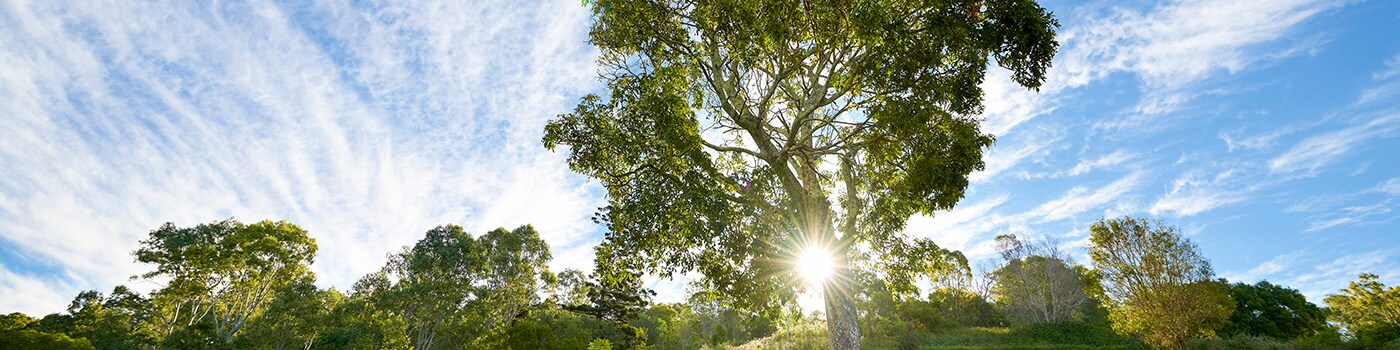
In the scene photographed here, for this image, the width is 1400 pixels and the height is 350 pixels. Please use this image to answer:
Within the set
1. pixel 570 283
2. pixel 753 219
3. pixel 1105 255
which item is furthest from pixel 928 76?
pixel 570 283

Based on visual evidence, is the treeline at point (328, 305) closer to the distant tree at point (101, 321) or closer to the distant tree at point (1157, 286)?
the distant tree at point (101, 321)

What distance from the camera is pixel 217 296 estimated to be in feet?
84.7

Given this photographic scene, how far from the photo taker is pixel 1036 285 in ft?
139

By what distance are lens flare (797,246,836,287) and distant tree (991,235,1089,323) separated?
37204 millimetres

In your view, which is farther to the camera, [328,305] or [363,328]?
[328,305]

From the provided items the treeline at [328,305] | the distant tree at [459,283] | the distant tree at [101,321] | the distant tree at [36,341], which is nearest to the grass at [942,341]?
the treeline at [328,305]

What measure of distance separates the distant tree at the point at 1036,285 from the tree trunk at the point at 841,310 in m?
37.6

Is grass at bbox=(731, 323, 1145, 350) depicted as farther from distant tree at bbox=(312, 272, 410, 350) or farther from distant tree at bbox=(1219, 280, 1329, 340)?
distant tree at bbox=(312, 272, 410, 350)

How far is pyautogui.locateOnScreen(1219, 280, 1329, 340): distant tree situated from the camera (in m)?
37.4

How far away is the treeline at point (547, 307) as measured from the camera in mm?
22359

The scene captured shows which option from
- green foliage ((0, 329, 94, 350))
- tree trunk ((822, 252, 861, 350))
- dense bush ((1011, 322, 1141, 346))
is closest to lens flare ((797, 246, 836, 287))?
tree trunk ((822, 252, 861, 350))

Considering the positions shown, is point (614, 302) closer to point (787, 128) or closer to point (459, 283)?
point (459, 283)

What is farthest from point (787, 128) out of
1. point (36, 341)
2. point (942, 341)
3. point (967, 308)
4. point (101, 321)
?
point (101, 321)

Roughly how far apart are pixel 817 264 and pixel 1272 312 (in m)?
49.5
